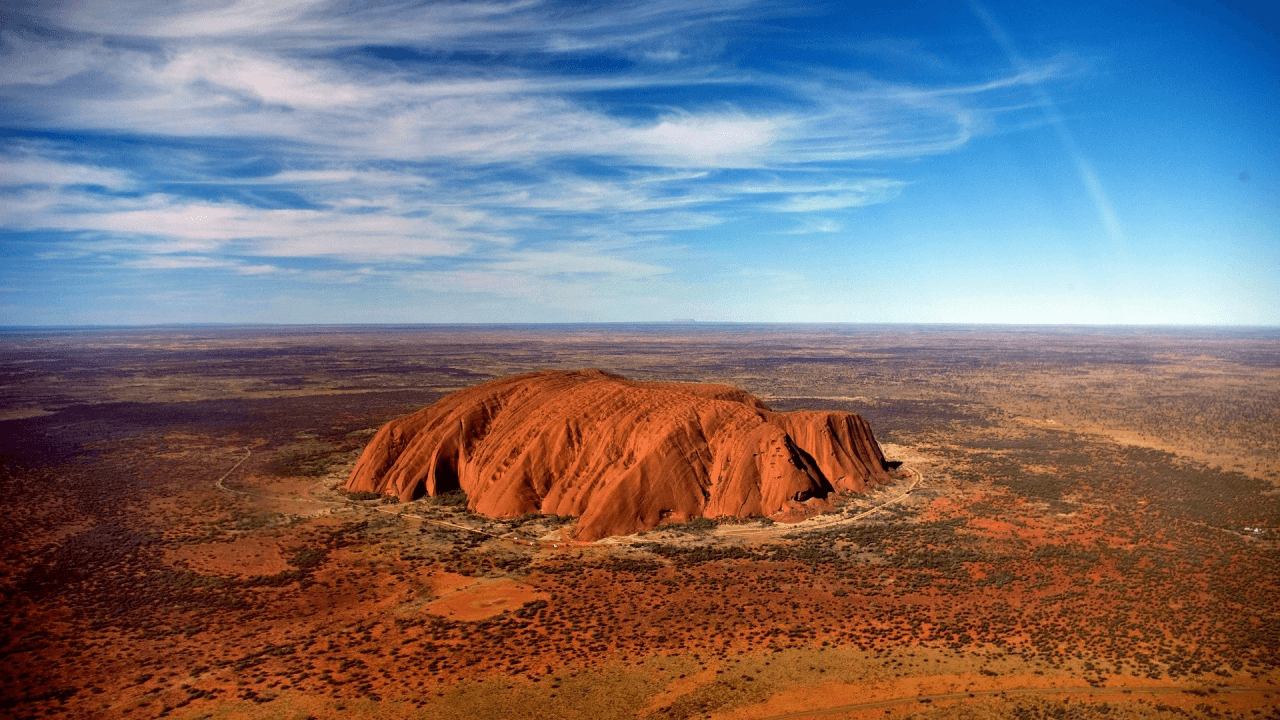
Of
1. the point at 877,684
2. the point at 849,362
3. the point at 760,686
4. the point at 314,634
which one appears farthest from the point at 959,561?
the point at 849,362

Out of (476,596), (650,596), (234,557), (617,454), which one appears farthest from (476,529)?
(650,596)

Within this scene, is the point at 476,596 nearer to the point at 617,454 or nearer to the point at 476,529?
the point at 476,529

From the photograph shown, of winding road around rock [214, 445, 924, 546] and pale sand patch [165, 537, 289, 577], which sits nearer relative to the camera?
pale sand patch [165, 537, 289, 577]

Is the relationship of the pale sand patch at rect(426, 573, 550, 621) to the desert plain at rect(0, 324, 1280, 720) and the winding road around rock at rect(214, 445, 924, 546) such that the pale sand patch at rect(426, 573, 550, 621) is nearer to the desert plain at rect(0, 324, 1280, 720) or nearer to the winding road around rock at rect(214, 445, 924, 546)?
the desert plain at rect(0, 324, 1280, 720)

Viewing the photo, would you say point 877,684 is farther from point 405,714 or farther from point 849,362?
point 849,362

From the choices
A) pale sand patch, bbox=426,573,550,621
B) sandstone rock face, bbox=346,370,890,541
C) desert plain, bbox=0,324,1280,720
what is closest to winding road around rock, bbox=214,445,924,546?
desert plain, bbox=0,324,1280,720
